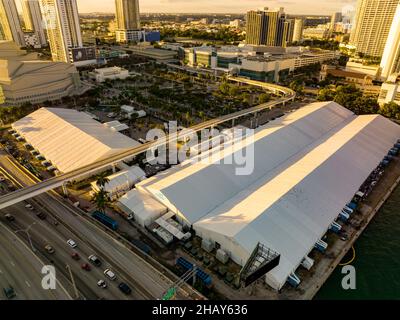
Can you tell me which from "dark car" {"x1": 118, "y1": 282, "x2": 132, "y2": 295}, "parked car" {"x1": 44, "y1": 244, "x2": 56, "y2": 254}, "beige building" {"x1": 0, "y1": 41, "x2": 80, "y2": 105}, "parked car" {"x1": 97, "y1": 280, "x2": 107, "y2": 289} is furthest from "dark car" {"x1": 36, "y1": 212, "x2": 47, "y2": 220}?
"beige building" {"x1": 0, "y1": 41, "x2": 80, "y2": 105}

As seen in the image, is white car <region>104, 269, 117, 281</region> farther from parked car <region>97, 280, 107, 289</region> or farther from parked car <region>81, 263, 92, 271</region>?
parked car <region>81, 263, 92, 271</region>

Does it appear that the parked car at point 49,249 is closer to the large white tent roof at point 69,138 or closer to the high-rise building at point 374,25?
the large white tent roof at point 69,138

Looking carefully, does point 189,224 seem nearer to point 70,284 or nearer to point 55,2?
point 70,284

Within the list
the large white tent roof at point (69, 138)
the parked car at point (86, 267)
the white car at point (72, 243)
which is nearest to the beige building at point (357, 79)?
the large white tent roof at point (69, 138)

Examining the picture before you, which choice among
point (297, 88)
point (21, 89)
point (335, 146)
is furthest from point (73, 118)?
point (297, 88)

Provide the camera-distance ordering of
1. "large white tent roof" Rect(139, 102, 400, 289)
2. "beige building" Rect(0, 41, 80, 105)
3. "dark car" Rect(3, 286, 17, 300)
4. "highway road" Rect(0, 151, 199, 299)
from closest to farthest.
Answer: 1. "dark car" Rect(3, 286, 17, 300)
2. "highway road" Rect(0, 151, 199, 299)
3. "large white tent roof" Rect(139, 102, 400, 289)
4. "beige building" Rect(0, 41, 80, 105)

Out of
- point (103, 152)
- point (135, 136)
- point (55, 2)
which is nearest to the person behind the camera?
point (103, 152)
